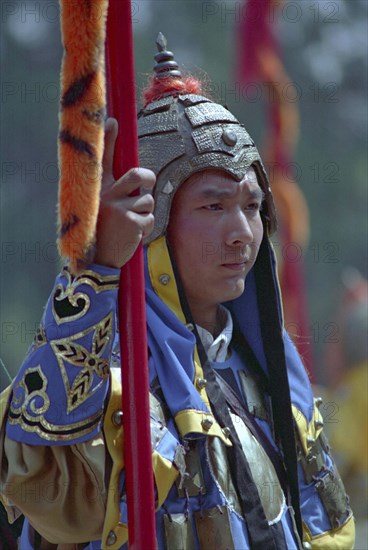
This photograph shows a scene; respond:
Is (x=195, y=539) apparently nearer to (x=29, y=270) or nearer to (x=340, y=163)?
(x=29, y=270)

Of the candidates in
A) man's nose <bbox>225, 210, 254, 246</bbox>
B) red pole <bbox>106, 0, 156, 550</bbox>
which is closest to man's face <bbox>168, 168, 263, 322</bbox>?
man's nose <bbox>225, 210, 254, 246</bbox>

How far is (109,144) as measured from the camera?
192cm

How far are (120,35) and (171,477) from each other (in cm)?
84

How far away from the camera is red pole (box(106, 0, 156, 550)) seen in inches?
75.0

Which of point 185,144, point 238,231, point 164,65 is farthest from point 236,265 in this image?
point 164,65

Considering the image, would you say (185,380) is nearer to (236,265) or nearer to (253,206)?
(236,265)

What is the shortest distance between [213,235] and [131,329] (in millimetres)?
505

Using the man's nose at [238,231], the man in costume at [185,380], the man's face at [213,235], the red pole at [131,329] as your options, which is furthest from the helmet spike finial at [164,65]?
the red pole at [131,329]

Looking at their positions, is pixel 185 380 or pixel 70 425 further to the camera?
pixel 185 380

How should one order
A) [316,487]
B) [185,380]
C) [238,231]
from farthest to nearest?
[316,487]
[238,231]
[185,380]

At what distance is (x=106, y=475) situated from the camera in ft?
6.83

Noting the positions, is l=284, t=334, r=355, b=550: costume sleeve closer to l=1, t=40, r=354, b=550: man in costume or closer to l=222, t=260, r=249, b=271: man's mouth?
l=1, t=40, r=354, b=550: man in costume


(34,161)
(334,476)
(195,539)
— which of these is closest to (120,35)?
(195,539)

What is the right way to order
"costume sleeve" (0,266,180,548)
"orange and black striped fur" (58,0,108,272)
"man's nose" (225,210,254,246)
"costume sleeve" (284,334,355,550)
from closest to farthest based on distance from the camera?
1. "orange and black striped fur" (58,0,108,272)
2. "costume sleeve" (0,266,180,548)
3. "man's nose" (225,210,254,246)
4. "costume sleeve" (284,334,355,550)
